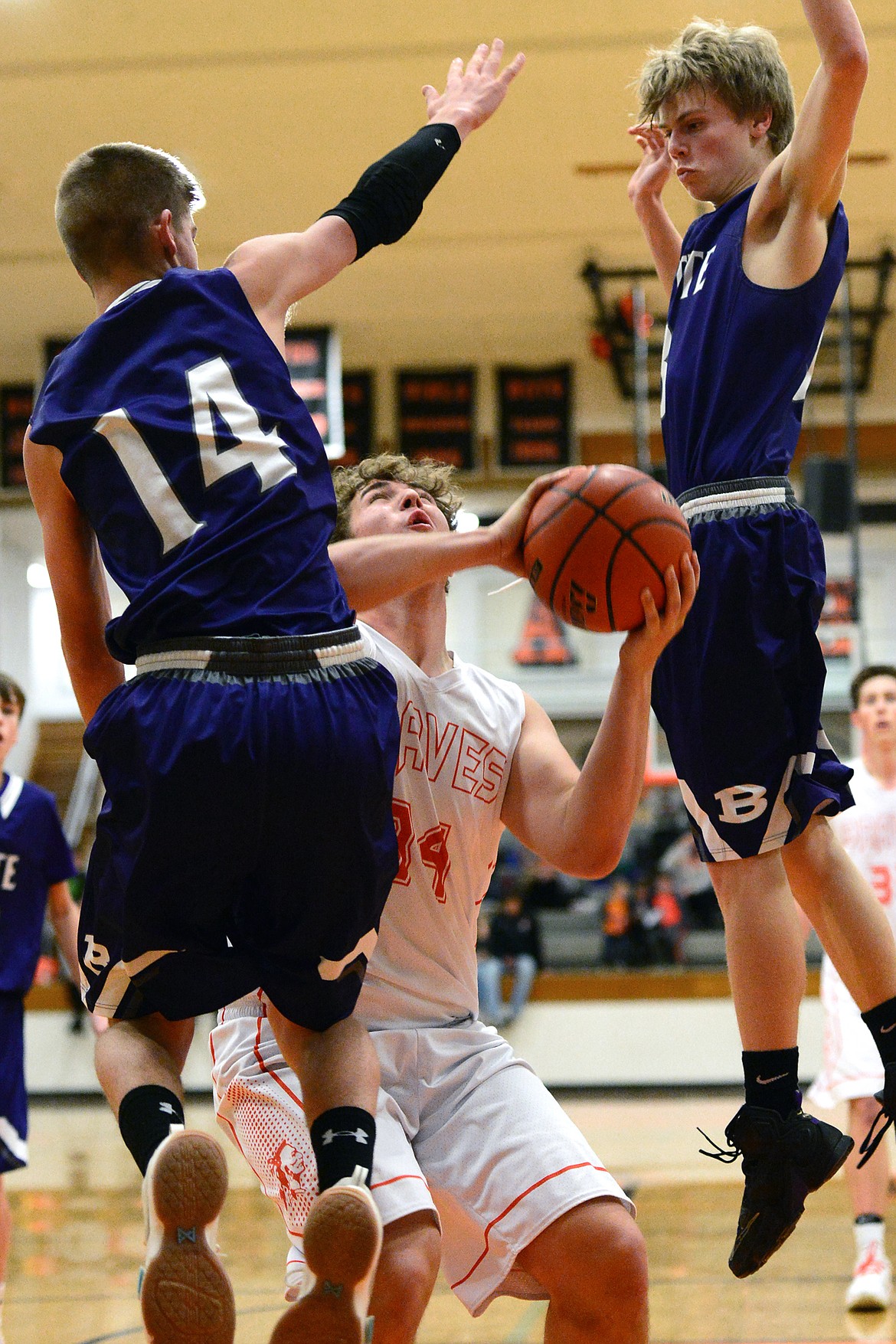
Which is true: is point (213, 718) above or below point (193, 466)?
below

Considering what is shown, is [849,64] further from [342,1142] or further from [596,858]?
[342,1142]

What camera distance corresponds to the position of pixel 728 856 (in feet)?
9.95

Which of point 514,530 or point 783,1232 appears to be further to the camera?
point 783,1232

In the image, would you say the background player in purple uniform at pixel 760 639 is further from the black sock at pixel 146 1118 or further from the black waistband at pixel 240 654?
the black sock at pixel 146 1118

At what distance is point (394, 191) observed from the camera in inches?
117

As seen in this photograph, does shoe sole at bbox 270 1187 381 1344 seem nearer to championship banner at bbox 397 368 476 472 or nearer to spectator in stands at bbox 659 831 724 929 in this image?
spectator in stands at bbox 659 831 724 929

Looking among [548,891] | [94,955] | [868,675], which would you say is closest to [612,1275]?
[94,955]

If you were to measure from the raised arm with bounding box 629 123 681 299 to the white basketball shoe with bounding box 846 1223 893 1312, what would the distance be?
3730 mm

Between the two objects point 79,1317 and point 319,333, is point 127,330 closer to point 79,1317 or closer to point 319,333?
point 79,1317

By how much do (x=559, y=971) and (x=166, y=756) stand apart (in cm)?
949

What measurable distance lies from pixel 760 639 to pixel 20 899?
4.01 meters

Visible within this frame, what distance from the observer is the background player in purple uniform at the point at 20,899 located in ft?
18.8

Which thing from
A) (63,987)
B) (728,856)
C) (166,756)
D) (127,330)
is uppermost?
(127,330)

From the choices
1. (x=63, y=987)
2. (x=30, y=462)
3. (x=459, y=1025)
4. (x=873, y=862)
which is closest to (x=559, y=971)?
(x=63, y=987)
